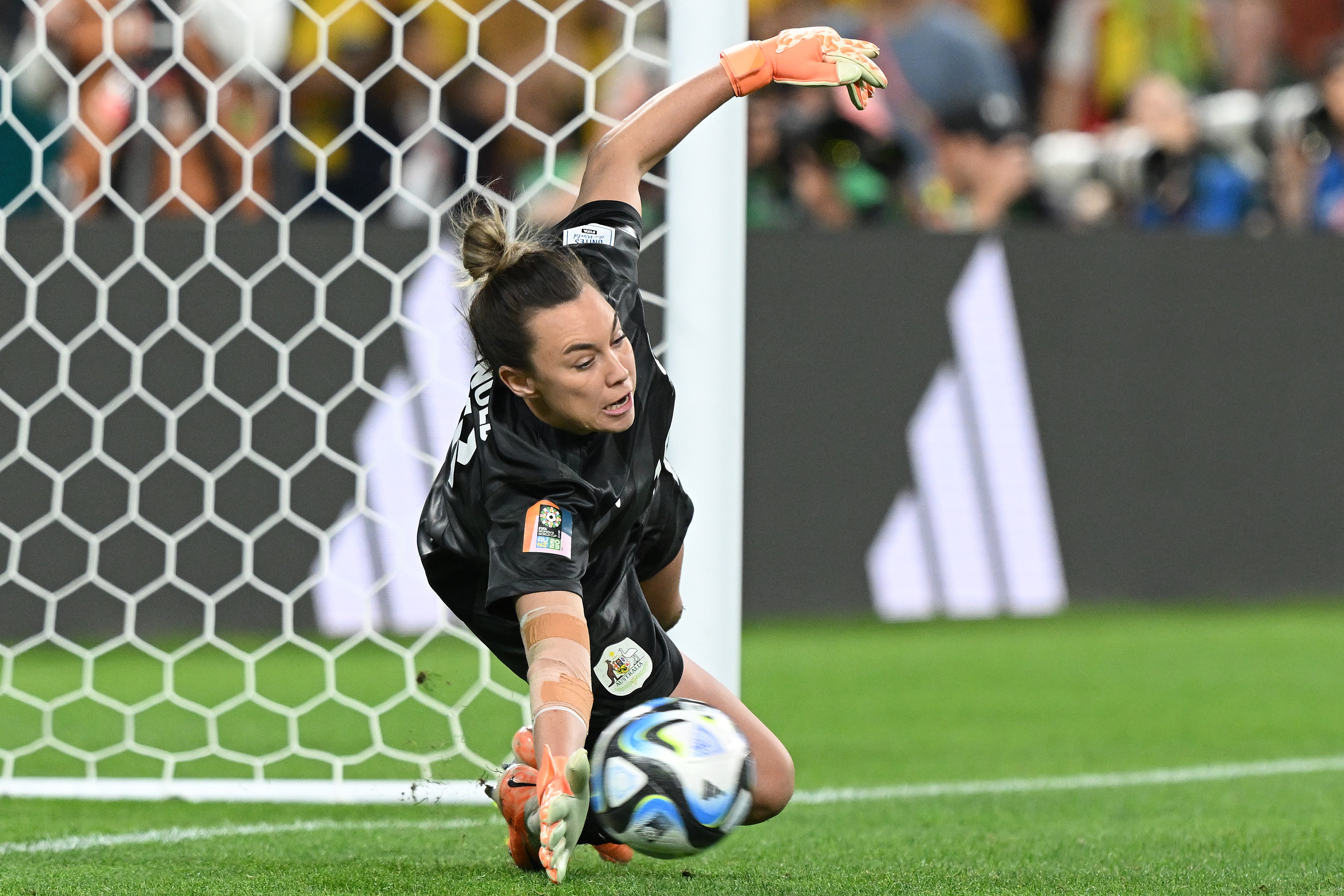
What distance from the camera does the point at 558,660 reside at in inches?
127

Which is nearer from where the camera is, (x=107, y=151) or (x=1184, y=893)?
(x=1184, y=893)

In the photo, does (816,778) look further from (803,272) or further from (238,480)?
(803,272)

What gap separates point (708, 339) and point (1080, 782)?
5.78 ft

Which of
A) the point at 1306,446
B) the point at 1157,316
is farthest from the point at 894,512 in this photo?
Result: the point at 1306,446

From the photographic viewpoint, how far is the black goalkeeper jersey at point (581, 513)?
10.9 feet

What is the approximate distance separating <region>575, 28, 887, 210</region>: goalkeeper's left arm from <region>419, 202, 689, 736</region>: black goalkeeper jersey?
9 cm

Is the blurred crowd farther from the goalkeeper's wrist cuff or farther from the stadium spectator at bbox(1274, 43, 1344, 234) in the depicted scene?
the goalkeeper's wrist cuff

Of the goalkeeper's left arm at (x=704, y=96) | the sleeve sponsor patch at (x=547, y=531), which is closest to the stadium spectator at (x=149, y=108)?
the goalkeeper's left arm at (x=704, y=96)

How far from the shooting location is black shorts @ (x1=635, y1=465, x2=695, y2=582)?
12.7 ft

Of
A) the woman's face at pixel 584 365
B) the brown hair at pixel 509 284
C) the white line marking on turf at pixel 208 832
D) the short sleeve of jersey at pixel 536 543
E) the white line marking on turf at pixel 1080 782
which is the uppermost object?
the brown hair at pixel 509 284

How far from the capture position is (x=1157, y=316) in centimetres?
902

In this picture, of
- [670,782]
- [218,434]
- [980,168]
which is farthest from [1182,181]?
[670,782]

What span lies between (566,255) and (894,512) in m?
5.19

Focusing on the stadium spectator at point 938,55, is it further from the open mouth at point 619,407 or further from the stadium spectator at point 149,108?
the open mouth at point 619,407
